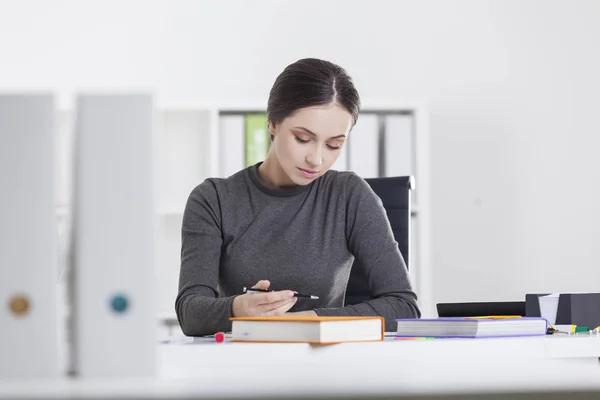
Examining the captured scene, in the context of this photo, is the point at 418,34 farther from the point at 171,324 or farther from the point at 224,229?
the point at 224,229

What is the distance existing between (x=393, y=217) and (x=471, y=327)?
95 centimetres

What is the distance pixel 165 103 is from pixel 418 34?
109 centimetres

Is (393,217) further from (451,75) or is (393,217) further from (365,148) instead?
(451,75)

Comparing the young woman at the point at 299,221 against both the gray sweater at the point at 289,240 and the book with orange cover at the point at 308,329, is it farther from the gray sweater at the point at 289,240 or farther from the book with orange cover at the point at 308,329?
the book with orange cover at the point at 308,329

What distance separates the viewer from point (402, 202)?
2.09 meters

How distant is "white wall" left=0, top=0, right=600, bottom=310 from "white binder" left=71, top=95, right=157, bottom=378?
282 cm

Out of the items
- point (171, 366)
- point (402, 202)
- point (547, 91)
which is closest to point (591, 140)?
point (547, 91)

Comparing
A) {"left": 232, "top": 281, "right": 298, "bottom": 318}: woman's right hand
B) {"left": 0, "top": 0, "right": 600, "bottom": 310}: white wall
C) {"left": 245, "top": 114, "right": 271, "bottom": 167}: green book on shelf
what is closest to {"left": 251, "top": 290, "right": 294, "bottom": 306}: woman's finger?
{"left": 232, "top": 281, "right": 298, "bottom": 318}: woman's right hand

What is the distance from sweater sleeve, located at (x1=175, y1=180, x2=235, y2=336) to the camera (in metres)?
1.60

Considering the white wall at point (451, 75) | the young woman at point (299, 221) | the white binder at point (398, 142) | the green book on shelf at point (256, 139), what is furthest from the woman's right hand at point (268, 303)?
the white wall at point (451, 75)

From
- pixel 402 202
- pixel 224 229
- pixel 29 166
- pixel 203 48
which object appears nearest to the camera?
pixel 29 166

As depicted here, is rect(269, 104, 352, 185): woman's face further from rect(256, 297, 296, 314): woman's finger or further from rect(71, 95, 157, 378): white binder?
rect(71, 95, 157, 378): white binder

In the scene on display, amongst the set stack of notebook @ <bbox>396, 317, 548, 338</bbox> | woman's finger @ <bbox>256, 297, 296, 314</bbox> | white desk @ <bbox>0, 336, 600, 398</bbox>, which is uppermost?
white desk @ <bbox>0, 336, 600, 398</bbox>

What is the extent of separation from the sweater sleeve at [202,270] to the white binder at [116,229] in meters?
0.91
